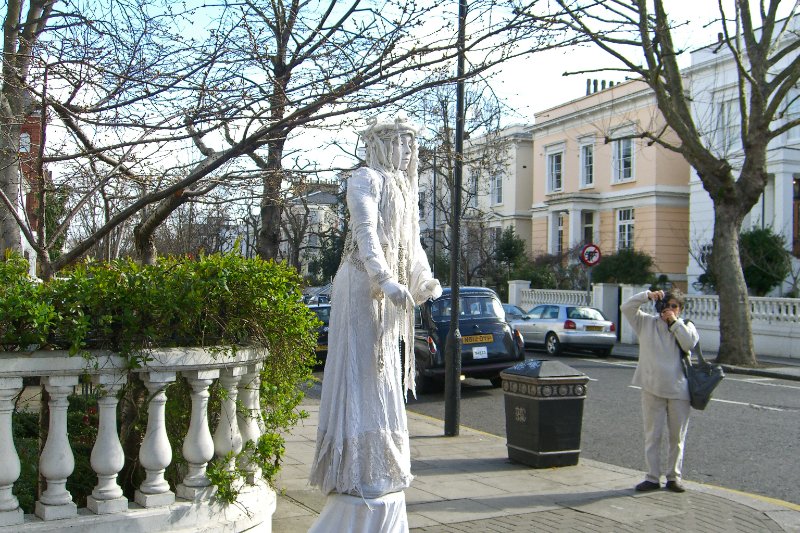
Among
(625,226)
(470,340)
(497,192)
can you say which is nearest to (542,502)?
(470,340)

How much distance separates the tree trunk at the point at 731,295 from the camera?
19.8 m

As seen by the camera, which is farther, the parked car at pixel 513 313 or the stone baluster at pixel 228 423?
the parked car at pixel 513 313

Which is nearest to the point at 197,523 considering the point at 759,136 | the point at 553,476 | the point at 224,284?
the point at 224,284

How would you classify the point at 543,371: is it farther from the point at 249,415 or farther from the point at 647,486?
the point at 249,415

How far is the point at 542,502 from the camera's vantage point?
6.82 metres

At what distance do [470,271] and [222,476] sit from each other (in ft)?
126

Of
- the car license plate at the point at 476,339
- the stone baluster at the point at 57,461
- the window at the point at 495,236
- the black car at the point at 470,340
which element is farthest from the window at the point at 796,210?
the stone baluster at the point at 57,461

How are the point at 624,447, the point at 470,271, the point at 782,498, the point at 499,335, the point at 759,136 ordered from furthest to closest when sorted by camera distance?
1. the point at 470,271
2. the point at 759,136
3. the point at 499,335
4. the point at 624,447
5. the point at 782,498

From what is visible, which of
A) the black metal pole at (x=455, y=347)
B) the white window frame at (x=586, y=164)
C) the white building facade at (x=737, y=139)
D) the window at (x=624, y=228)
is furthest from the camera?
the white window frame at (x=586, y=164)

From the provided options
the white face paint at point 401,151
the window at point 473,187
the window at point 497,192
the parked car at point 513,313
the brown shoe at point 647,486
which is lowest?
the brown shoe at point 647,486

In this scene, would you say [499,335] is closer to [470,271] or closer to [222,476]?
[222,476]

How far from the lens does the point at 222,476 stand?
4.46m

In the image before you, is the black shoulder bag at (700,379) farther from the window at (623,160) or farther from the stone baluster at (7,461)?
the window at (623,160)

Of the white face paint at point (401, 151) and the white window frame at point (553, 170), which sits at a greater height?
the white window frame at point (553, 170)
